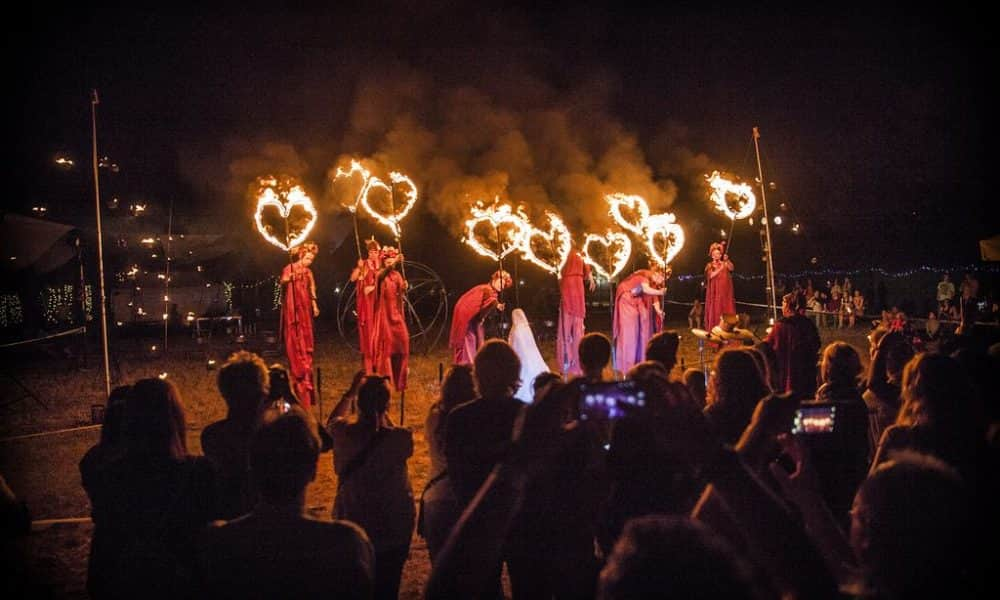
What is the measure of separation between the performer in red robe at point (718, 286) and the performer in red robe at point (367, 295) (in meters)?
6.04

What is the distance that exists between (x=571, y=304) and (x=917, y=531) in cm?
1076

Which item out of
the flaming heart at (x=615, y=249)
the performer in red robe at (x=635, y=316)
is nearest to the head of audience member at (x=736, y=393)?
the performer in red robe at (x=635, y=316)

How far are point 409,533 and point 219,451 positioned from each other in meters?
1.08

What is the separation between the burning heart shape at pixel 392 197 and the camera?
35.6ft

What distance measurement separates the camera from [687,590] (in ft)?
4.30

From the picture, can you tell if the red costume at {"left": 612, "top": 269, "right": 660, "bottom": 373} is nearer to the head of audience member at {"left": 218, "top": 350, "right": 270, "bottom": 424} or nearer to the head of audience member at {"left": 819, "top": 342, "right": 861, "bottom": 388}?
the head of audience member at {"left": 819, "top": 342, "right": 861, "bottom": 388}

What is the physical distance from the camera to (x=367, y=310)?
37.5 ft

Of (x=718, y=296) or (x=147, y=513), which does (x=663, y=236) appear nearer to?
(x=718, y=296)

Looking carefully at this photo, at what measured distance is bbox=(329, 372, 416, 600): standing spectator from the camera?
11.3 feet

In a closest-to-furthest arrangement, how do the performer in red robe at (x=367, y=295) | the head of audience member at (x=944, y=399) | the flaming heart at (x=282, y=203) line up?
the head of audience member at (x=944, y=399), the flaming heart at (x=282, y=203), the performer in red robe at (x=367, y=295)

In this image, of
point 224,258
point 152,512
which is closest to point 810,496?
point 152,512

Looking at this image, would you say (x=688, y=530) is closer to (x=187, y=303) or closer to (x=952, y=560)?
(x=952, y=560)

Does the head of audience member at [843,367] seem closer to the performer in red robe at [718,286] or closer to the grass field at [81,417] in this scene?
the grass field at [81,417]

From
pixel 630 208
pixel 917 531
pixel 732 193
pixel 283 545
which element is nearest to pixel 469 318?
pixel 630 208
